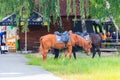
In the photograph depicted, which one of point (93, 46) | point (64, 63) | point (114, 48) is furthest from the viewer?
point (114, 48)

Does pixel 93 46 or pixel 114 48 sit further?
pixel 114 48

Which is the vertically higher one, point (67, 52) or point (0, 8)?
point (0, 8)

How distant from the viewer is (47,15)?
20.1 m

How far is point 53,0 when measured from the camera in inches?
771

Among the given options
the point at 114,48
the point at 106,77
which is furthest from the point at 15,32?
the point at 106,77

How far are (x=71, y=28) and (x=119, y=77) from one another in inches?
980

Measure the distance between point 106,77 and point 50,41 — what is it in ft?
31.7

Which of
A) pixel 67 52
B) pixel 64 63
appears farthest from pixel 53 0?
pixel 67 52

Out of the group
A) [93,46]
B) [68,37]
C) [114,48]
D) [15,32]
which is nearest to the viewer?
[68,37]

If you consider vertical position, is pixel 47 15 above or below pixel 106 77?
above

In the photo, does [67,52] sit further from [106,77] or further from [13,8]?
[106,77]

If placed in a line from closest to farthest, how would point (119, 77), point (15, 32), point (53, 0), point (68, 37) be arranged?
point (119, 77), point (53, 0), point (68, 37), point (15, 32)

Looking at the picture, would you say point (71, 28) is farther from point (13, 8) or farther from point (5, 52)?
point (13, 8)

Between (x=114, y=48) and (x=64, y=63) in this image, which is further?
(x=114, y=48)
